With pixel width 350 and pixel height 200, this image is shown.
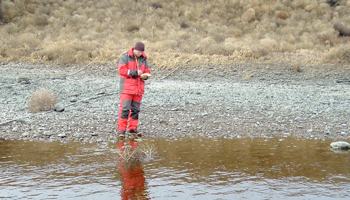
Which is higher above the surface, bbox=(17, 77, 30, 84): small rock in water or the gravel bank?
bbox=(17, 77, 30, 84): small rock in water

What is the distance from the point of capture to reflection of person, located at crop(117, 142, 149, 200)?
6.48 meters

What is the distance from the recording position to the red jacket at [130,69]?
951cm

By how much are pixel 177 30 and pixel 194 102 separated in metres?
16.2

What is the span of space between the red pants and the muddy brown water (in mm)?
623

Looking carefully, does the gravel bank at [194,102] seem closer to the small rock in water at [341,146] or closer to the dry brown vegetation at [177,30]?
the small rock in water at [341,146]

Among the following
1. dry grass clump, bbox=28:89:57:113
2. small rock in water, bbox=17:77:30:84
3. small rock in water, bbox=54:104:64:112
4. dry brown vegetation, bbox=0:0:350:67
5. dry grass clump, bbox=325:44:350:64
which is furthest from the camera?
dry brown vegetation, bbox=0:0:350:67

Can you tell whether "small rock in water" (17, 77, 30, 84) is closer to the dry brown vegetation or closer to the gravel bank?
the gravel bank

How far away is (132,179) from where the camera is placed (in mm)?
7109

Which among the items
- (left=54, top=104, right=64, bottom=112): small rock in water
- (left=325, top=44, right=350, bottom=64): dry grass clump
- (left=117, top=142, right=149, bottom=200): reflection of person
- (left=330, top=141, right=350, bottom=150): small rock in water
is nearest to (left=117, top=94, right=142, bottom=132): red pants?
(left=117, top=142, right=149, bottom=200): reflection of person

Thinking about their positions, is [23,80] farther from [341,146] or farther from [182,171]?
[341,146]

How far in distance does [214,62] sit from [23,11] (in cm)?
1566

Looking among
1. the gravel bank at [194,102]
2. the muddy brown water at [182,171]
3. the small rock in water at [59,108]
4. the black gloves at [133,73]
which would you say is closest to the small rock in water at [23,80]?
the gravel bank at [194,102]

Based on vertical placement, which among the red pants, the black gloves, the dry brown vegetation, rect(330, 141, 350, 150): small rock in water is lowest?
rect(330, 141, 350, 150): small rock in water

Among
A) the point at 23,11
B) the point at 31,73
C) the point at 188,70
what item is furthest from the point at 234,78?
the point at 23,11
